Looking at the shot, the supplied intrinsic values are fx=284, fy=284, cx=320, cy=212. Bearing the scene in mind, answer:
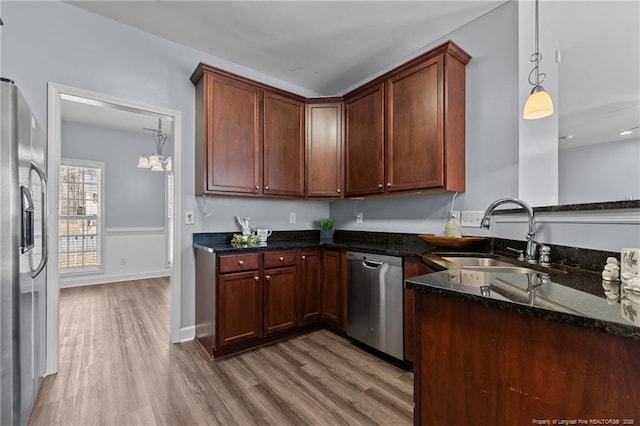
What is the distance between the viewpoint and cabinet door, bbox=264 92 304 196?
2926 mm

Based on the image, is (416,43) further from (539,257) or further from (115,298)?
(115,298)

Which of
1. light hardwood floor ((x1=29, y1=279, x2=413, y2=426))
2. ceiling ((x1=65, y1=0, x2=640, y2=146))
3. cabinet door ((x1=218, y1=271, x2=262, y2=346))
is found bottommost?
light hardwood floor ((x1=29, y1=279, x2=413, y2=426))

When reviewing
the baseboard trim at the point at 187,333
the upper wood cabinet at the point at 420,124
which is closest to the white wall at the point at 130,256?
the baseboard trim at the point at 187,333

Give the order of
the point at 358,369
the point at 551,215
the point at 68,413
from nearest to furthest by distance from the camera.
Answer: the point at 551,215
the point at 68,413
the point at 358,369

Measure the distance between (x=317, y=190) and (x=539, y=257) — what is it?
210 centimetres

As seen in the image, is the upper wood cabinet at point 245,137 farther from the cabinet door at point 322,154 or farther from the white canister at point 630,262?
the white canister at point 630,262

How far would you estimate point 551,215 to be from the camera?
155cm

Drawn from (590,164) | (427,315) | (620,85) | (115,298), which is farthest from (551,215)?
(115,298)

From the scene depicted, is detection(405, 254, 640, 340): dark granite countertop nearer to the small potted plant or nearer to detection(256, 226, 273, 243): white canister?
detection(256, 226, 273, 243): white canister

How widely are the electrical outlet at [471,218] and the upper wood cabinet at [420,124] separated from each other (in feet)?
0.76

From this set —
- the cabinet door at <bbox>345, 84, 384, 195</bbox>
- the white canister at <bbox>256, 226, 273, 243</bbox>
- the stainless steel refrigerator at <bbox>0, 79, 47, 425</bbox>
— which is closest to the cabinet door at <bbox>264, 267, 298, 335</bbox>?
the white canister at <bbox>256, 226, 273, 243</bbox>

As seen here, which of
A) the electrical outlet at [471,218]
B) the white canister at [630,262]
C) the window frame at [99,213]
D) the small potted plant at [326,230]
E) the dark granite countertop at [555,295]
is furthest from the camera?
the window frame at [99,213]

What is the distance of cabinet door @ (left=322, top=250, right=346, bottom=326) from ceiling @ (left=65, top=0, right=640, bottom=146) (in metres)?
2.03

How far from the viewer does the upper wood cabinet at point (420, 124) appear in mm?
2252
